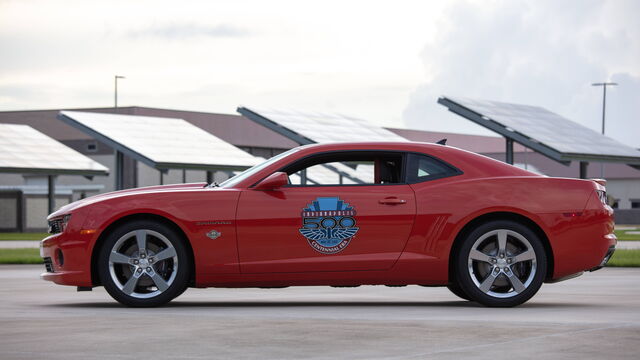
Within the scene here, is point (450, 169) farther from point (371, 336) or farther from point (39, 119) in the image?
point (39, 119)

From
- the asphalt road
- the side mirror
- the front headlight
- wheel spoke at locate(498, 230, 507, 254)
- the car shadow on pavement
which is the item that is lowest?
the car shadow on pavement

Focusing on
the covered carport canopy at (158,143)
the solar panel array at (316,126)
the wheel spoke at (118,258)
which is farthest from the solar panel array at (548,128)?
the wheel spoke at (118,258)

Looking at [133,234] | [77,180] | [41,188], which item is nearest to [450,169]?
[133,234]

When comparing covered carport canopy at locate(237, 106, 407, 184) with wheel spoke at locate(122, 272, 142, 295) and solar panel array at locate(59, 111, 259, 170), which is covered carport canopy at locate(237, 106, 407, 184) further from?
wheel spoke at locate(122, 272, 142, 295)

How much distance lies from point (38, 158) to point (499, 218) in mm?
37962

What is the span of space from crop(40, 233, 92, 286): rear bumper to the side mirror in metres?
1.60

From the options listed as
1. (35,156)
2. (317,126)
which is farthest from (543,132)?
(35,156)

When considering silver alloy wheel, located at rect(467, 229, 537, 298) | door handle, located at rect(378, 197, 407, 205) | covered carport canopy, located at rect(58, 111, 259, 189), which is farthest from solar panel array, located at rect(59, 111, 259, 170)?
silver alloy wheel, located at rect(467, 229, 537, 298)

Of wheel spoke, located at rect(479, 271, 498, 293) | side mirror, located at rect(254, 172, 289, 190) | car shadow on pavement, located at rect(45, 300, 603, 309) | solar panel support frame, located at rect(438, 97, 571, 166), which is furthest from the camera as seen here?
solar panel support frame, located at rect(438, 97, 571, 166)

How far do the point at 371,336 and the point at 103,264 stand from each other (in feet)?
11.0

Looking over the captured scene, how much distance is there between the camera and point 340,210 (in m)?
10.5

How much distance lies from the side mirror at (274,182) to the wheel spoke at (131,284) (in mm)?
1284

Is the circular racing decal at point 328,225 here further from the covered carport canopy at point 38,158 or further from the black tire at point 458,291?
the covered carport canopy at point 38,158

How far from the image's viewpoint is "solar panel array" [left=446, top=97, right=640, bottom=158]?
38594mm
